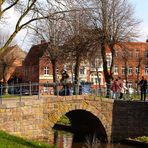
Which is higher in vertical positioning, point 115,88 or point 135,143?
point 115,88

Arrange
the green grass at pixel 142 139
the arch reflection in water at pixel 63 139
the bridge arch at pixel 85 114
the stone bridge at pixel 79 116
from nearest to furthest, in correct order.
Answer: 1. the stone bridge at pixel 79 116
2. the bridge arch at pixel 85 114
3. the green grass at pixel 142 139
4. the arch reflection in water at pixel 63 139

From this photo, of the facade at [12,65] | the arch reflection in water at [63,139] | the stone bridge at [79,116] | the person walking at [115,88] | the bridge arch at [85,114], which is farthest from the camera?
the facade at [12,65]

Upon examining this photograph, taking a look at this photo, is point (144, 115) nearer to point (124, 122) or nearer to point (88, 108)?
point (124, 122)

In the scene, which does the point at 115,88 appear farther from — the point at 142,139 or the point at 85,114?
the point at 142,139

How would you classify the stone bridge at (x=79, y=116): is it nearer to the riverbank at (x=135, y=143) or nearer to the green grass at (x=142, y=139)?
the riverbank at (x=135, y=143)

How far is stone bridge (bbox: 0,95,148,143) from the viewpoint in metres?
23.9

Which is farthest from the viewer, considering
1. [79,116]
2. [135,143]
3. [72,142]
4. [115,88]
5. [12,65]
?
[12,65]

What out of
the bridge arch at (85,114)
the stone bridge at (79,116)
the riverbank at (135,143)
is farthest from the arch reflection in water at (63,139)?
the riverbank at (135,143)

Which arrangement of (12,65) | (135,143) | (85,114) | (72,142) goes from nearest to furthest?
(135,143)
(72,142)
(85,114)
(12,65)

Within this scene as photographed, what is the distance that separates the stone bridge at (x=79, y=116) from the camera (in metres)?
23.9

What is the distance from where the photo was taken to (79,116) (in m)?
33.3

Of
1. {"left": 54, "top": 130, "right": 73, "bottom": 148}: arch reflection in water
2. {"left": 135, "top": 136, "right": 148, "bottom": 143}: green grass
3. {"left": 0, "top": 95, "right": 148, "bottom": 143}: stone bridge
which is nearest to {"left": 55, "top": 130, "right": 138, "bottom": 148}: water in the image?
{"left": 54, "top": 130, "right": 73, "bottom": 148}: arch reflection in water

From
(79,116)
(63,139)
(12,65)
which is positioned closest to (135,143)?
(63,139)

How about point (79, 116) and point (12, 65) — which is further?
point (12, 65)
